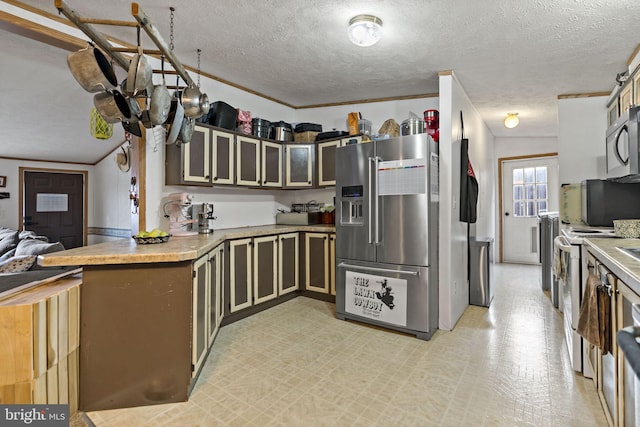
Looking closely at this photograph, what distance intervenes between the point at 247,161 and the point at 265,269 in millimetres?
1185

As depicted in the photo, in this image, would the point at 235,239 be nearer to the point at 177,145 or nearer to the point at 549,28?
the point at 177,145

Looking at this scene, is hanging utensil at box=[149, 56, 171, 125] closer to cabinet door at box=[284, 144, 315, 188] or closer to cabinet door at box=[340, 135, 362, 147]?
cabinet door at box=[284, 144, 315, 188]

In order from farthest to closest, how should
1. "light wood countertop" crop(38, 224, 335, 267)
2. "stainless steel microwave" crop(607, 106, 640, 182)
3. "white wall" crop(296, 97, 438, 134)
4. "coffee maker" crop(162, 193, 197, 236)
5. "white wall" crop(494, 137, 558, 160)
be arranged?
1. "white wall" crop(494, 137, 558, 160)
2. "white wall" crop(296, 97, 438, 134)
3. "coffee maker" crop(162, 193, 197, 236)
4. "stainless steel microwave" crop(607, 106, 640, 182)
5. "light wood countertop" crop(38, 224, 335, 267)

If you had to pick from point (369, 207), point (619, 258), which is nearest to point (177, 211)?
point (369, 207)

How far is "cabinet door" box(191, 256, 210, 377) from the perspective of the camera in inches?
77.9

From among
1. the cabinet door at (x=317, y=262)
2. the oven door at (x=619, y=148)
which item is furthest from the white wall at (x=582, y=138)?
the cabinet door at (x=317, y=262)

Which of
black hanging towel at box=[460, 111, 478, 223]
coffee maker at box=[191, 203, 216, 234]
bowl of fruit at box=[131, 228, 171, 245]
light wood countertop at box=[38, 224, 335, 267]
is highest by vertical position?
black hanging towel at box=[460, 111, 478, 223]

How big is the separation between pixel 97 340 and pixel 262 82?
2876mm

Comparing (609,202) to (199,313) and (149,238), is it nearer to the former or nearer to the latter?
(199,313)

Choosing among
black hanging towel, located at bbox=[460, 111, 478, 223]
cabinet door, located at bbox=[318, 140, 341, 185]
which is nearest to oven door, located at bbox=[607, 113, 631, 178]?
black hanging towel, located at bbox=[460, 111, 478, 223]

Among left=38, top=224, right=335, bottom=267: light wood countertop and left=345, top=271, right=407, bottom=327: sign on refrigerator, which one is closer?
left=38, top=224, right=335, bottom=267: light wood countertop

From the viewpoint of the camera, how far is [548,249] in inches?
161

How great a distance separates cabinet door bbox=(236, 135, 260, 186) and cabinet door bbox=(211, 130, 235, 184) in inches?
3.3

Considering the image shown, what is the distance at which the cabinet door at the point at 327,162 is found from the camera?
12.5 ft
